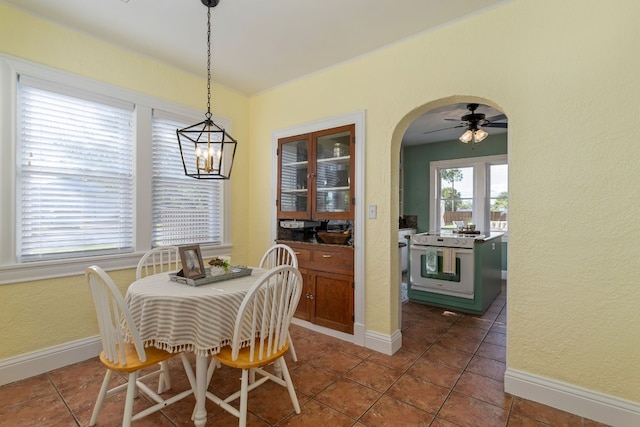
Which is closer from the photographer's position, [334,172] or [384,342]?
[384,342]

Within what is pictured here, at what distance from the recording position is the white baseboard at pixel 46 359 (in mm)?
2164

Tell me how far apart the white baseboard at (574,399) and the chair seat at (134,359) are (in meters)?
2.23

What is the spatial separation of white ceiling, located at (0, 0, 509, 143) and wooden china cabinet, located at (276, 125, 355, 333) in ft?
2.51

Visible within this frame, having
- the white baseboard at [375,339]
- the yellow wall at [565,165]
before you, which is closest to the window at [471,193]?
the white baseboard at [375,339]

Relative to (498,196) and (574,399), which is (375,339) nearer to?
(574,399)

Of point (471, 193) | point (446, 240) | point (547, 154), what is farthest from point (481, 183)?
point (547, 154)

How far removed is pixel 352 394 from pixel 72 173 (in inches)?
109

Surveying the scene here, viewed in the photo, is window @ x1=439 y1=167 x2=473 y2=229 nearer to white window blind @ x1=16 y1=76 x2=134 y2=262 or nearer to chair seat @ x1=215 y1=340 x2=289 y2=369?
chair seat @ x1=215 y1=340 x2=289 y2=369

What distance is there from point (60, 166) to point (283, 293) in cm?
216

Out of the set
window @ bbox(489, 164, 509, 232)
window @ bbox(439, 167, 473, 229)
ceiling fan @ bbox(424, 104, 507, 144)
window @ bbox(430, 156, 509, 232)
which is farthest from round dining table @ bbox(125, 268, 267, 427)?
window @ bbox(489, 164, 509, 232)

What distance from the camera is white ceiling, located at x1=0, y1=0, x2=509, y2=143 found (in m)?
2.16

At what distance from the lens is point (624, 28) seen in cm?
175

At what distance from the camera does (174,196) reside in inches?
124

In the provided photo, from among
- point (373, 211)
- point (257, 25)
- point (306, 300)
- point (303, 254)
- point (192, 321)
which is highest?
point (257, 25)
